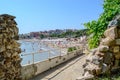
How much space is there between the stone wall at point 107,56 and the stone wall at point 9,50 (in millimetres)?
2363

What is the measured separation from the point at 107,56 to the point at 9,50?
3.23 m

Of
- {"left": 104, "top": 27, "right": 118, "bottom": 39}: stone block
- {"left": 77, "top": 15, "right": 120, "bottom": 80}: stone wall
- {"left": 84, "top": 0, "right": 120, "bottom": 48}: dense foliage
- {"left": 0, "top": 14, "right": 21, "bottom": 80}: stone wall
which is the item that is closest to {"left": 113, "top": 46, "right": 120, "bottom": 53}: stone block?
{"left": 77, "top": 15, "right": 120, "bottom": 80}: stone wall

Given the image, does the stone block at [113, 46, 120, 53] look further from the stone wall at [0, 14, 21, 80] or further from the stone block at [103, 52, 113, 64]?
the stone wall at [0, 14, 21, 80]

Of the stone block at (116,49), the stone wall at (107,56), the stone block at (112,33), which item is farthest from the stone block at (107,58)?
the stone block at (112,33)

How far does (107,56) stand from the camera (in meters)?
8.07

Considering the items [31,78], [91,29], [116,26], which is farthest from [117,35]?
[31,78]

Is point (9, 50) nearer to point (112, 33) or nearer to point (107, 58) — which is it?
point (107, 58)

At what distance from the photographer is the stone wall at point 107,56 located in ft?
25.9

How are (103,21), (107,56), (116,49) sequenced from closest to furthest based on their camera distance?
1. (107,56)
2. (116,49)
3. (103,21)

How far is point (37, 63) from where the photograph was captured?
12375 millimetres

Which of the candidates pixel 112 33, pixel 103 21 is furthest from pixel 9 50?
pixel 103 21

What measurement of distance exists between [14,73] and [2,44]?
3.79 ft

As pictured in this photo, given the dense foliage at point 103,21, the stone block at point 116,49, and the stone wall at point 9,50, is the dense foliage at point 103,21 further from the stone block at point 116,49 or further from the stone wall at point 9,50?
the stone wall at point 9,50

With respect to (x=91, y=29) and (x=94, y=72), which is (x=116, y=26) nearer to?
(x=94, y=72)
